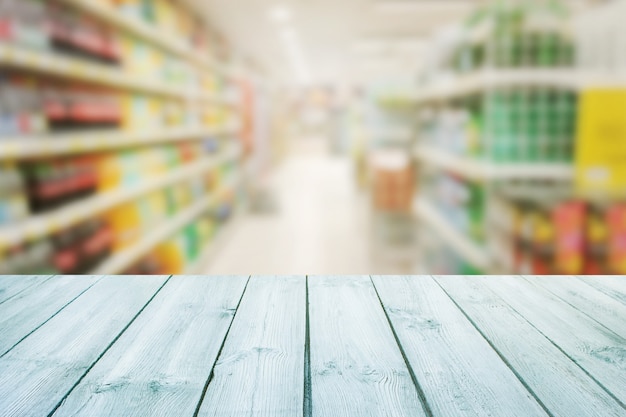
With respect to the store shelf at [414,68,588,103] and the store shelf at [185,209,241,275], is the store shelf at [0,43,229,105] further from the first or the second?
the store shelf at [414,68,588,103]

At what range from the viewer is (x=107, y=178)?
121 inches

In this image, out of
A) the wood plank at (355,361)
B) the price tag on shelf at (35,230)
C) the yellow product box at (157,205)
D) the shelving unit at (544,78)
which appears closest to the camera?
the wood plank at (355,361)

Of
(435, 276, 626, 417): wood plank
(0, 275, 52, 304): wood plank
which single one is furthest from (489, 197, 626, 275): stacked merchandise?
(0, 275, 52, 304): wood plank

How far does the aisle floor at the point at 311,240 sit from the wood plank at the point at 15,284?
10.7ft

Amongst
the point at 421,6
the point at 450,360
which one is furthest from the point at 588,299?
the point at 421,6

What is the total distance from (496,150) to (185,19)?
3.72 metres

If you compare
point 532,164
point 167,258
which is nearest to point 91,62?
point 167,258

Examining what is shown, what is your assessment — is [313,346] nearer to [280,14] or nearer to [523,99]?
[523,99]

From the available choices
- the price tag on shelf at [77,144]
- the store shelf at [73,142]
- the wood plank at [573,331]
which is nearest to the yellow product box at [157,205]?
the store shelf at [73,142]

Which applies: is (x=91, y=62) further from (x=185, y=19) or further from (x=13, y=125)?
(x=185, y=19)

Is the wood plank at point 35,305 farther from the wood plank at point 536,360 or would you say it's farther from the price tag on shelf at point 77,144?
the price tag on shelf at point 77,144

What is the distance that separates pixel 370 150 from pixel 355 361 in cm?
625

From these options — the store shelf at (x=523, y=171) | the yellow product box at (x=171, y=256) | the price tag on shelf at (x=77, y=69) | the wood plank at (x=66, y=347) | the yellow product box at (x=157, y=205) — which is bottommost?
the yellow product box at (x=171, y=256)

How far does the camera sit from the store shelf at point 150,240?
9.86 feet
